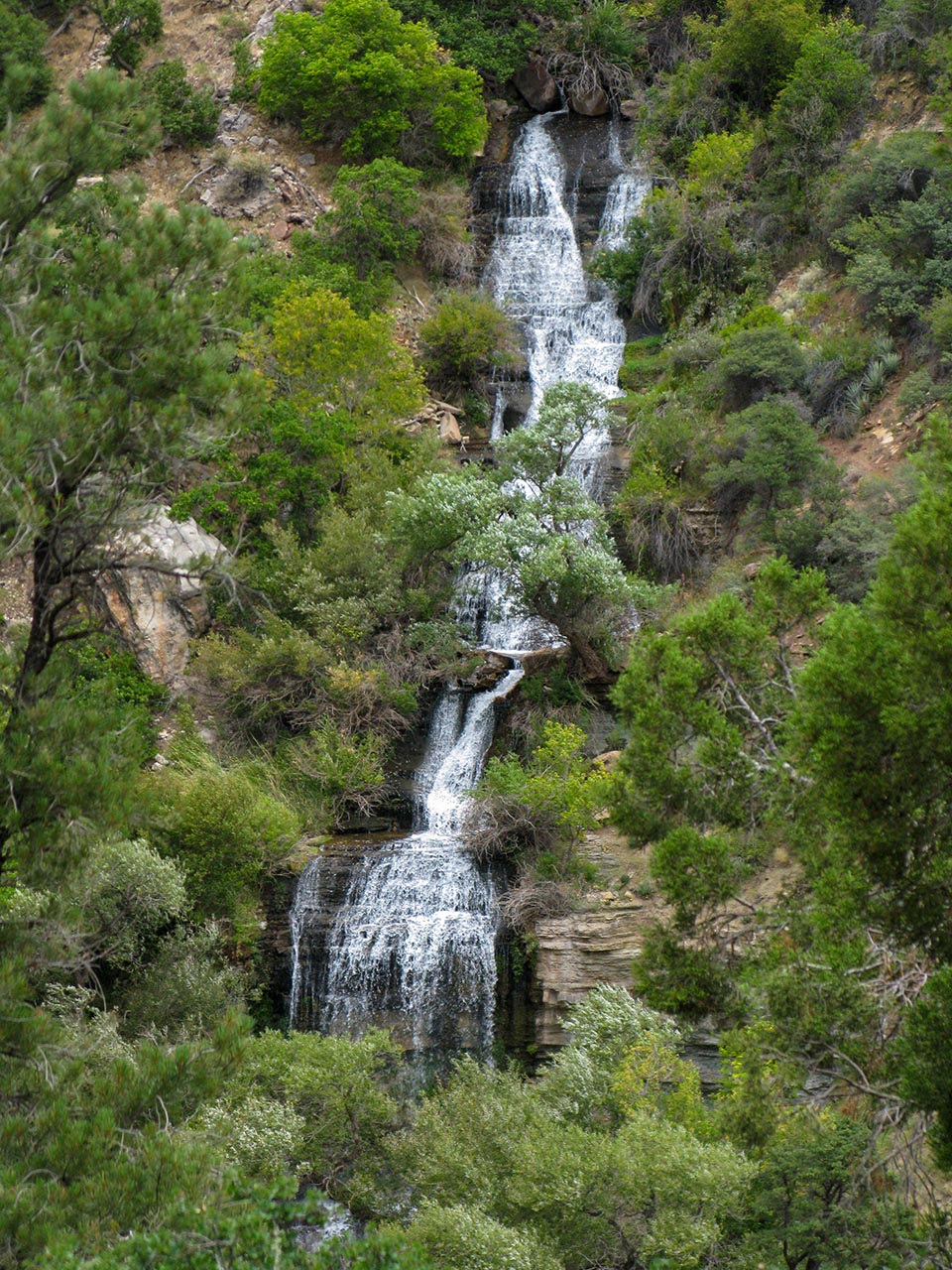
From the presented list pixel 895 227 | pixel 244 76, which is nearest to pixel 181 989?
pixel 895 227

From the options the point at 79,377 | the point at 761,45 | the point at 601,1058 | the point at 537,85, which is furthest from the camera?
the point at 537,85

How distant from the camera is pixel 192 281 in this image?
1074 cm

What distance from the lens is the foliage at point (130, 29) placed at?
43.5m

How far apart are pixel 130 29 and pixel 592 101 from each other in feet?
49.7

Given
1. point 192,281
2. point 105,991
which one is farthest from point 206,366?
point 105,991

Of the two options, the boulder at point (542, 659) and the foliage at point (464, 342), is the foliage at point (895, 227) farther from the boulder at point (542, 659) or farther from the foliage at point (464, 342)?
the boulder at point (542, 659)

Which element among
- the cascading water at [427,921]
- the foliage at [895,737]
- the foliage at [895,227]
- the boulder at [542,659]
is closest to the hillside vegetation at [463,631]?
the foliage at [895,737]

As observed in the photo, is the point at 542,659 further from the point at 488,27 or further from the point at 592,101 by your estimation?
the point at 488,27

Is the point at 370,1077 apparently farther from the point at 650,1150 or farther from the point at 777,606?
the point at 777,606

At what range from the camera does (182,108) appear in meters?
41.5

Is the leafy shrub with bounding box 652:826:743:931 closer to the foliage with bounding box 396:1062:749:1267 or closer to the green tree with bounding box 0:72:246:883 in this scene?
the foliage with bounding box 396:1062:749:1267

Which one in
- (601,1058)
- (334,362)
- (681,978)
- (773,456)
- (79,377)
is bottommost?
(601,1058)

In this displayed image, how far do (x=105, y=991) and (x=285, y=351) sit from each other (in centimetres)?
1662

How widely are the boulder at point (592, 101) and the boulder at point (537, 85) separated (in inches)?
43.6
